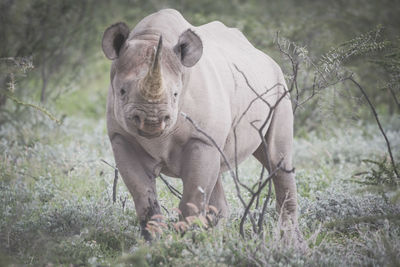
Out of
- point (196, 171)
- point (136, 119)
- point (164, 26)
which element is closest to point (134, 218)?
point (196, 171)

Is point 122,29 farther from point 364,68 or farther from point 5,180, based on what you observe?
point 364,68

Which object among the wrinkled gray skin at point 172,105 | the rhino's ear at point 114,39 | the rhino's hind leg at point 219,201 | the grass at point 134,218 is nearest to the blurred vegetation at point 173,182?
the grass at point 134,218

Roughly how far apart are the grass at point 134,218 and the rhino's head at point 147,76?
0.81m

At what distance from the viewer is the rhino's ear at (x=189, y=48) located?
373 centimetres

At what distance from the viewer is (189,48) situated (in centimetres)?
375

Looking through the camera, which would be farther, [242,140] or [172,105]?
[242,140]

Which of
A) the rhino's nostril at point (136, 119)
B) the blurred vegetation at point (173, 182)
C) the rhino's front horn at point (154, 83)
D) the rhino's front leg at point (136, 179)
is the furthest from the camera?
the rhino's front leg at point (136, 179)

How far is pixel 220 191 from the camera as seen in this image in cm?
518

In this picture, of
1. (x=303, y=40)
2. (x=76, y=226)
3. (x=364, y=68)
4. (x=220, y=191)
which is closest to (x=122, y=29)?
(x=76, y=226)

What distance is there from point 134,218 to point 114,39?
5.93 ft

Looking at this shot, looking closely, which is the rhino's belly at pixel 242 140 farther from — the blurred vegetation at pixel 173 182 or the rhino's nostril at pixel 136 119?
the rhino's nostril at pixel 136 119

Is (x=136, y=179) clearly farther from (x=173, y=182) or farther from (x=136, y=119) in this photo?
(x=173, y=182)

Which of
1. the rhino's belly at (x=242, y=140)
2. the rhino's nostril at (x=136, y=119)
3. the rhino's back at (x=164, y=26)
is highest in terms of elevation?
the rhino's back at (x=164, y=26)

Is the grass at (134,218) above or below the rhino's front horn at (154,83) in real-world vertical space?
below
